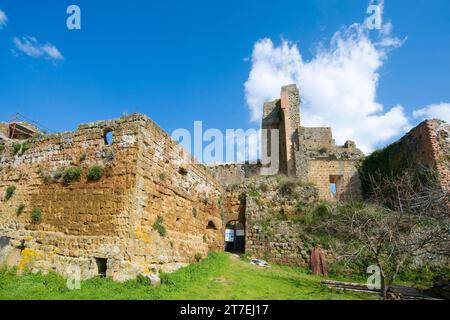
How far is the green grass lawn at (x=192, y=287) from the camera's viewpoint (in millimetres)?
6621

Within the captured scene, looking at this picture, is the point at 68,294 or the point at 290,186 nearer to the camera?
the point at 68,294

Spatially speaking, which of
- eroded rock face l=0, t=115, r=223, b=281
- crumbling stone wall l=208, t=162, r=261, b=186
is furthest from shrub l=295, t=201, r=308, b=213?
crumbling stone wall l=208, t=162, r=261, b=186

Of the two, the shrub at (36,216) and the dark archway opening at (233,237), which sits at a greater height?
the shrub at (36,216)

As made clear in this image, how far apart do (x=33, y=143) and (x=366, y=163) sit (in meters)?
21.9

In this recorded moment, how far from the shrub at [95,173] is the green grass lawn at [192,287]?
2.83 meters

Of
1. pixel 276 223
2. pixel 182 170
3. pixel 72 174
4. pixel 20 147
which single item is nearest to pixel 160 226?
pixel 182 170

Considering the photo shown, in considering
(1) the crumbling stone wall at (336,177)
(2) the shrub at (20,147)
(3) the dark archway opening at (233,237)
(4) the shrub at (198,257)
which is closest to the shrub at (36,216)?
(2) the shrub at (20,147)

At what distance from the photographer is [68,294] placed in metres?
6.53

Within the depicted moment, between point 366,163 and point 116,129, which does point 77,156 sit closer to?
point 116,129

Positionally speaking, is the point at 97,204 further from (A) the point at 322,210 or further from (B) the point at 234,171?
(B) the point at 234,171

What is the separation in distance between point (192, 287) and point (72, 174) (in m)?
5.06

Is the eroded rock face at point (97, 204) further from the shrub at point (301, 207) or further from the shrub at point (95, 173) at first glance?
the shrub at point (301, 207)

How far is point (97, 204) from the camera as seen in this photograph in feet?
26.8

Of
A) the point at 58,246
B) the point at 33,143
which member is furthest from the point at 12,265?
the point at 33,143
